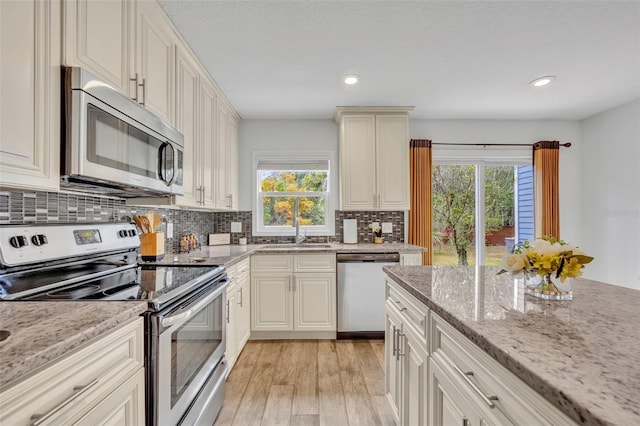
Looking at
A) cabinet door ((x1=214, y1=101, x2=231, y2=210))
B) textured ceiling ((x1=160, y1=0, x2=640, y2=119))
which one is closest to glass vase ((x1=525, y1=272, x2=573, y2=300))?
textured ceiling ((x1=160, y1=0, x2=640, y2=119))

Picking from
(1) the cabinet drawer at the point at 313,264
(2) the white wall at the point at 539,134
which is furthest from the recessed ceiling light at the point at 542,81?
(1) the cabinet drawer at the point at 313,264

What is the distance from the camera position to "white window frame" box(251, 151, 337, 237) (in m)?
3.78

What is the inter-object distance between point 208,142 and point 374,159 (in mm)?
1753

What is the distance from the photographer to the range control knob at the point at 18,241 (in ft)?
3.64

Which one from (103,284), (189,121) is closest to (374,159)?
(189,121)

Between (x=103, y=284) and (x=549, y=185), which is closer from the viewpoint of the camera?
(x=103, y=284)

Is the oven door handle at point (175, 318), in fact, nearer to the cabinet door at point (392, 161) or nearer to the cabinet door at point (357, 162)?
the cabinet door at point (357, 162)

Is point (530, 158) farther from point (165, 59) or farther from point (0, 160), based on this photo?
point (0, 160)

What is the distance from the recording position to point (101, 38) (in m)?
1.32

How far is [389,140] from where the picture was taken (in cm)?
348

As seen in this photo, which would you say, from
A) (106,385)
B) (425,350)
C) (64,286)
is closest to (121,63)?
(64,286)

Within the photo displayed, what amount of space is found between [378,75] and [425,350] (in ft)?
7.29

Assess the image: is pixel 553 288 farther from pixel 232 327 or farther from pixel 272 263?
pixel 272 263

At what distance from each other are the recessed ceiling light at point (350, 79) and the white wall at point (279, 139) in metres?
1.05
